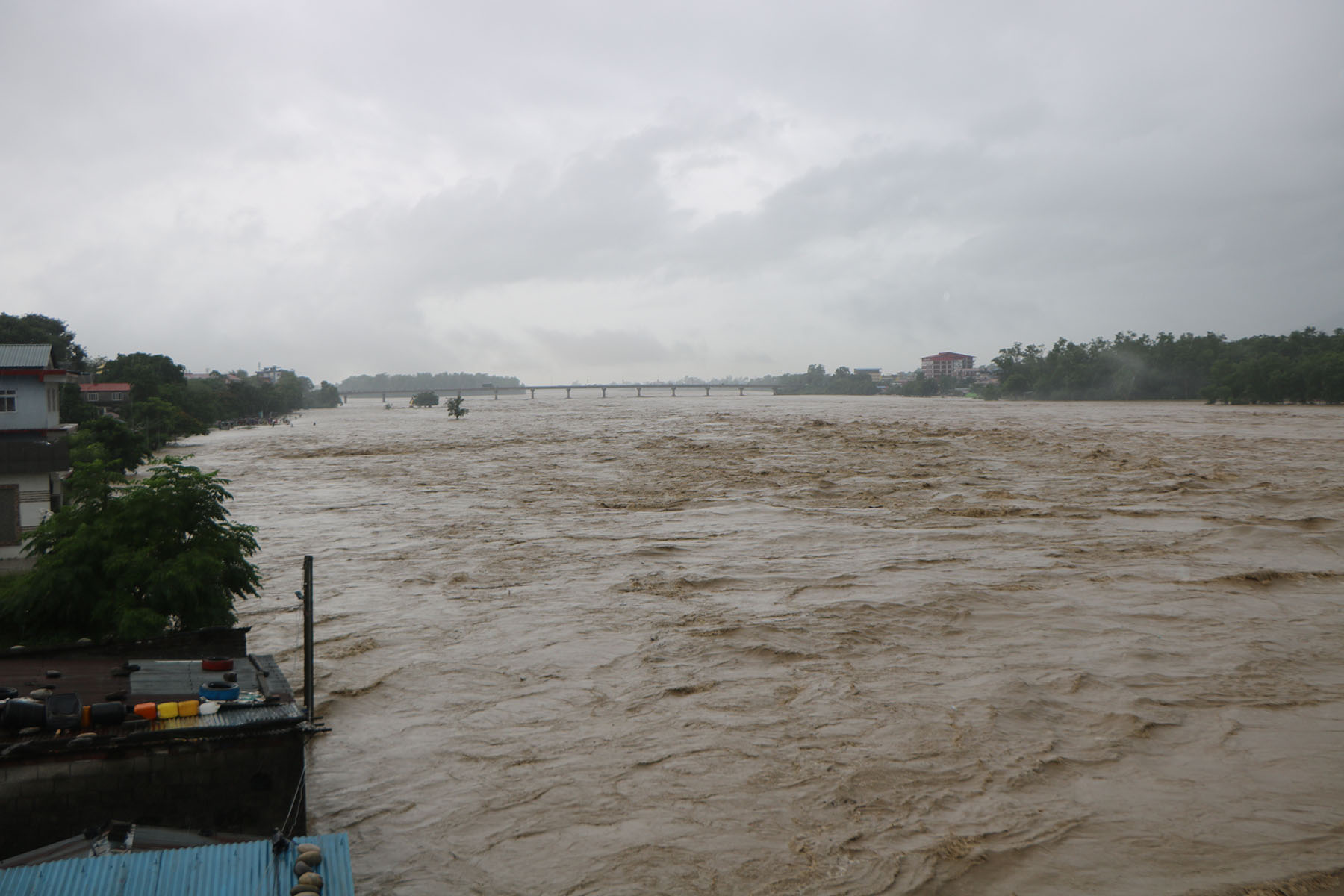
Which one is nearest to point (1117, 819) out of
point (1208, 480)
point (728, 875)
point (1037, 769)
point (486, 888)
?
point (1037, 769)

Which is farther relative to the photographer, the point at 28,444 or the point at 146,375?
the point at 146,375

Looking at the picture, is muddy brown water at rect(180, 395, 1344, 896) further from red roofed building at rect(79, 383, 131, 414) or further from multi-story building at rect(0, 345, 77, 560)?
red roofed building at rect(79, 383, 131, 414)

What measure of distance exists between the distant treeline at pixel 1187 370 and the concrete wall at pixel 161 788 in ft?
279

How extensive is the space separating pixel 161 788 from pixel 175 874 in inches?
48.9

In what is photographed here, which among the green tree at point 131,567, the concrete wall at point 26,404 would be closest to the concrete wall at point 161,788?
the green tree at point 131,567

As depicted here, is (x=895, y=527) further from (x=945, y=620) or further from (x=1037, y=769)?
(x=1037, y=769)

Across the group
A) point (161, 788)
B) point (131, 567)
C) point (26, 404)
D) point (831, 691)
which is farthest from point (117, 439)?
point (161, 788)

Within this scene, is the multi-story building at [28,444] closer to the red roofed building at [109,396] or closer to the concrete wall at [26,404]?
the concrete wall at [26,404]

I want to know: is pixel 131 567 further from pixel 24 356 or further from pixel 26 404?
pixel 24 356

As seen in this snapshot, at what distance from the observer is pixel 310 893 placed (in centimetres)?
489

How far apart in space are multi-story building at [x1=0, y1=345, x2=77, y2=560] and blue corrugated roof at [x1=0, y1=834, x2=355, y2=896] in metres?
13.2

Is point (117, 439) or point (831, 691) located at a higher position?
point (117, 439)

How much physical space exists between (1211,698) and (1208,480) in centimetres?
2096

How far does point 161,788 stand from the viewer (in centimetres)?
603
